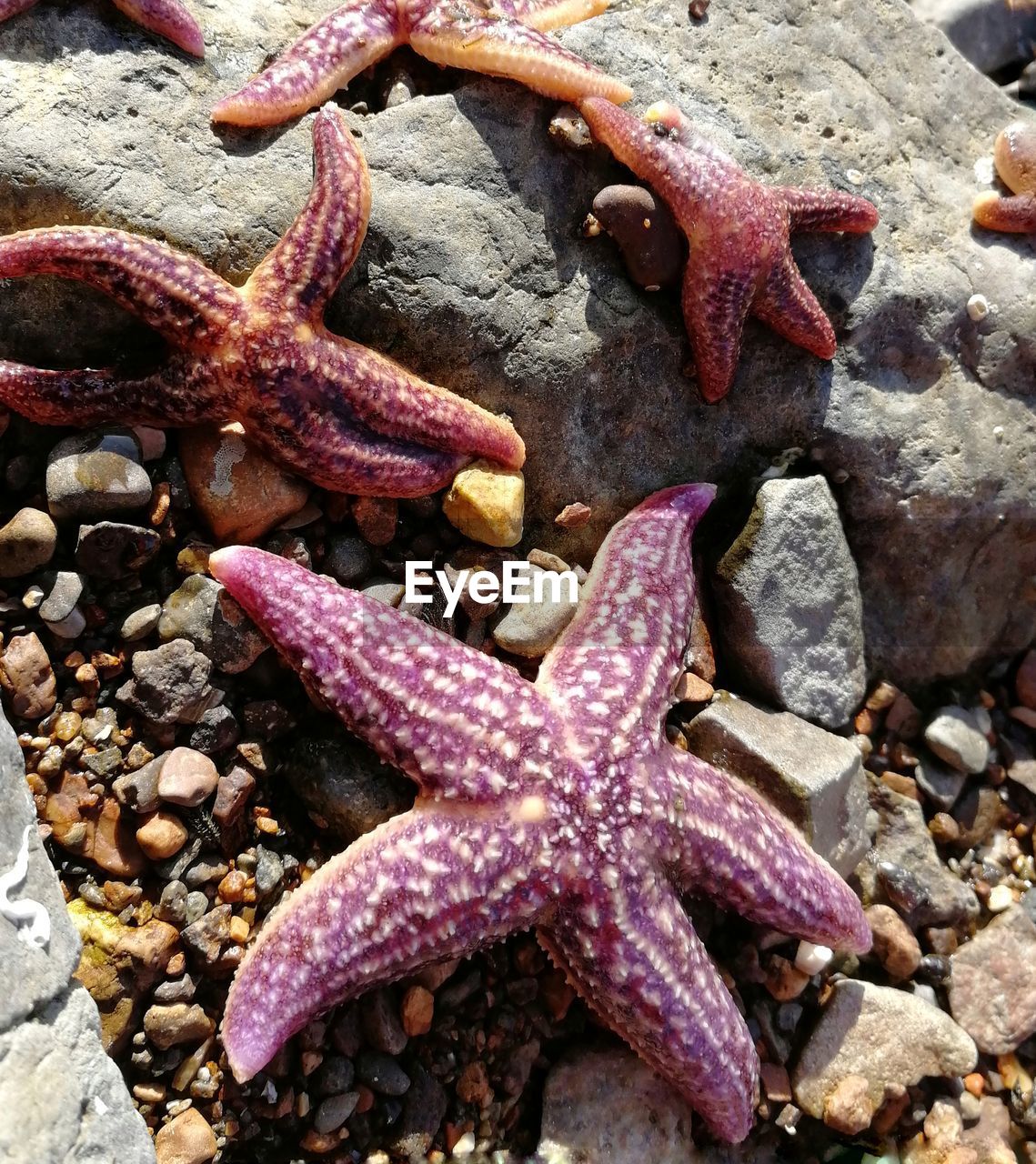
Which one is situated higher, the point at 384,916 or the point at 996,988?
the point at 384,916

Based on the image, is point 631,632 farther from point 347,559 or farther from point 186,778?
point 186,778

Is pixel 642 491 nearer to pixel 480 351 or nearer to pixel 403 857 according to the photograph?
pixel 480 351

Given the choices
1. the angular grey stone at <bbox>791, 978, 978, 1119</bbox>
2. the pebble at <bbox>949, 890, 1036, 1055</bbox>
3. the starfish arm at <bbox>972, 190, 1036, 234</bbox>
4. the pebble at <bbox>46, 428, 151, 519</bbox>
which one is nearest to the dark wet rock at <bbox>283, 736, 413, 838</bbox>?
the pebble at <bbox>46, 428, 151, 519</bbox>

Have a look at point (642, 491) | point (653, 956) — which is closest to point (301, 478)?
point (642, 491)

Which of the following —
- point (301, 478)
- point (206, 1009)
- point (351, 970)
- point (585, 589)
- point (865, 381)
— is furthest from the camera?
point (865, 381)

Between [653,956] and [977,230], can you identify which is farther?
[977,230]

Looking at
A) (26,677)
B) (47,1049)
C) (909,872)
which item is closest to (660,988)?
(909,872)

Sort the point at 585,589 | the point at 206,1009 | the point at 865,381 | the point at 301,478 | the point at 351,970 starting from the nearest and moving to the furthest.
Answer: the point at 351,970 < the point at 206,1009 < the point at 301,478 < the point at 585,589 < the point at 865,381
